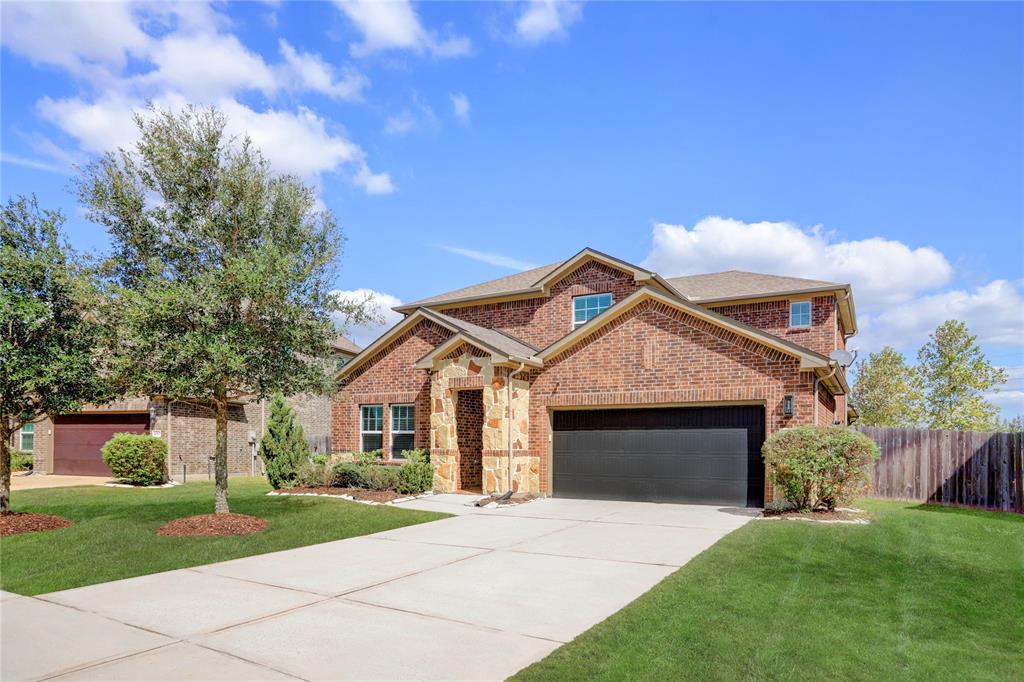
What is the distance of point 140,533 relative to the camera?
11.5m

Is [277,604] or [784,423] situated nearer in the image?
[277,604]

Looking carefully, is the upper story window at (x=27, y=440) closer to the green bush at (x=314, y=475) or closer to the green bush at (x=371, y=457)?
the green bush at (x=314, y=475)

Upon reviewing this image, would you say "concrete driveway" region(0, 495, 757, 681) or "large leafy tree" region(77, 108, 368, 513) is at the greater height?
"large leafy tree" region(77, 108, 368, 513)

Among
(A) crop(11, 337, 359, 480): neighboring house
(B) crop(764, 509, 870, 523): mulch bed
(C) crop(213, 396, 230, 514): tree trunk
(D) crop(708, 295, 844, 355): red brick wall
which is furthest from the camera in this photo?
(A) crop(11, 337, 359, 480): neighboring house

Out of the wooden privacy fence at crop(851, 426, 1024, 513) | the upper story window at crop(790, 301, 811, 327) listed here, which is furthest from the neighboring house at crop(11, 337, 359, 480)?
the wooden privacy fence at crop(851, 426, 1024, 513)

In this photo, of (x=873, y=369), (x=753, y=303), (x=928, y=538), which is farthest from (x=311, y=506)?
(x=873, y=369)

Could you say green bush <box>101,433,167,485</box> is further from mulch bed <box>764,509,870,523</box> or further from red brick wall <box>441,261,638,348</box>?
mulch bed <box>764,509,870,523</box>

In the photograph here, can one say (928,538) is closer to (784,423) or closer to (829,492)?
(829,492)

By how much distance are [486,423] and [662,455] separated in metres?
4.44

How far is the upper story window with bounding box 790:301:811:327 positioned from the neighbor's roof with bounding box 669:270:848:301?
0.57 meters

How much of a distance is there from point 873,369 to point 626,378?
2423 cm

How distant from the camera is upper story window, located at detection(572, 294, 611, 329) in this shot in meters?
21.2

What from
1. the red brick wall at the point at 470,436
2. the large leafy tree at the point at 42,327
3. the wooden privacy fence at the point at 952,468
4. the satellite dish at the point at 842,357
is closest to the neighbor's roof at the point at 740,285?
the satellite dish at the point at 842,357

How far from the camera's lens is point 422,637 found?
586cm
